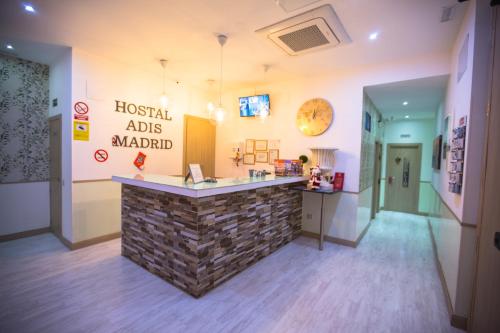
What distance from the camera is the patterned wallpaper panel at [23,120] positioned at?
11.9 ft

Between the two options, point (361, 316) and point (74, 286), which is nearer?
point (361, 316)

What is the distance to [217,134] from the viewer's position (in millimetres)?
5508

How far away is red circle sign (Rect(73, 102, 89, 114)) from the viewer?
3363 mm

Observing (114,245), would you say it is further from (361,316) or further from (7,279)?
(361,316)

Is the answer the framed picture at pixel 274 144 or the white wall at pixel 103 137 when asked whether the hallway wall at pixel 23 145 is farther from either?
the framed picture at pixel 274 144

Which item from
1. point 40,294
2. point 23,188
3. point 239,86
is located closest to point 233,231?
point 40,294

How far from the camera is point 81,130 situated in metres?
3.42

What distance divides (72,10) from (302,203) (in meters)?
4.10

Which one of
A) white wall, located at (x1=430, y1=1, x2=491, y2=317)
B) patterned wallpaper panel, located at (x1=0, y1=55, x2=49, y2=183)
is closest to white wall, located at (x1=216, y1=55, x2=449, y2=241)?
white wall, located at (x1=430, y1=1, x2=491, y2=317)

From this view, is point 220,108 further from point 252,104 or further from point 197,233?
point 197,233

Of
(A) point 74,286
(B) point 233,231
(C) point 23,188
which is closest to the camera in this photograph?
(A) point 74,286

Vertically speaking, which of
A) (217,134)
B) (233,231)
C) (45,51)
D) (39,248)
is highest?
(45,51)

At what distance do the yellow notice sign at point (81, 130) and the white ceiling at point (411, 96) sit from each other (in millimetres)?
4390

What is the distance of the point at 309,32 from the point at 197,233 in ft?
8.09
